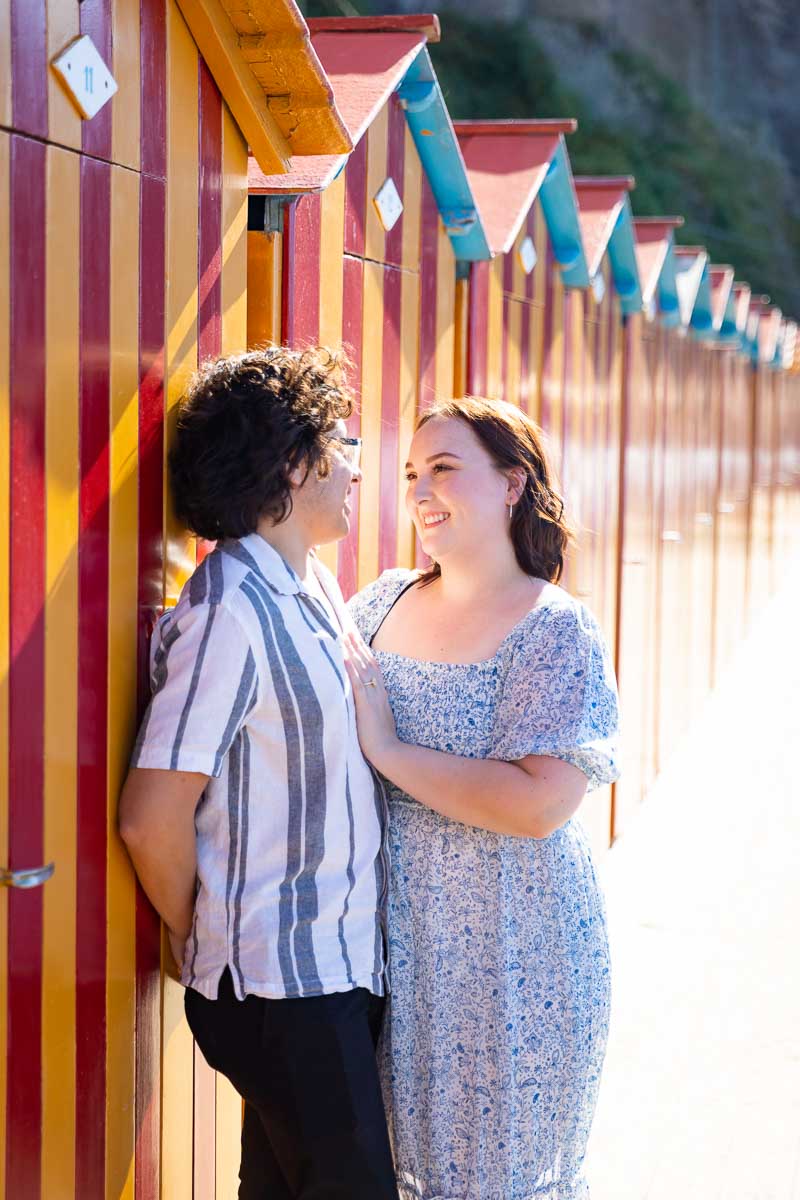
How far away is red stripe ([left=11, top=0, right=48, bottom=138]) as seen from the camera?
181 cm

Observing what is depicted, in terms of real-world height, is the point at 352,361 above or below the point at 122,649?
above

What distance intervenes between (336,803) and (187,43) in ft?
3.98

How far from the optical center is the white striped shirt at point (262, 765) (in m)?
2.07

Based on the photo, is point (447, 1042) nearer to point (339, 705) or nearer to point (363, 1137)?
point (363, 1137)

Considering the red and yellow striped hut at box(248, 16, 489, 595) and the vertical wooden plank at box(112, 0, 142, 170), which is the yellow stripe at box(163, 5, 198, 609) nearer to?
the vertical wooden plank at box(112, 0, 142, 170)

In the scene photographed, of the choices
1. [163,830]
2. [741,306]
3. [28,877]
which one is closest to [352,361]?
[163,830]

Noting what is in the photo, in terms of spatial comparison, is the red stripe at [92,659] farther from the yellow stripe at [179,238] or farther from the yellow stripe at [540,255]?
the yellow stripe at [540,255]

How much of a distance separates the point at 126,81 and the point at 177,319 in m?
0.37

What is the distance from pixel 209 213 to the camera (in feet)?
7.88

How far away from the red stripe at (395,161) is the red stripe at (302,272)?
552mm

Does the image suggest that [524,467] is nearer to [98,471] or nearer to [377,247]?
[98,471]

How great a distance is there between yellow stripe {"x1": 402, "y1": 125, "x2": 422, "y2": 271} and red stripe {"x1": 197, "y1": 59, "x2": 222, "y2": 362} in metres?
1.18

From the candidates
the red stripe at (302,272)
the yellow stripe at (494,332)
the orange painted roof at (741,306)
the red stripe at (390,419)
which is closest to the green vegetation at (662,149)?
the orange painted roof at (741,306)

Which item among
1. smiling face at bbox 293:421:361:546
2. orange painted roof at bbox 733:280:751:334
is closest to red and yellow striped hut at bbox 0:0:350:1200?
smiling face at bbox 293:421:361:546
